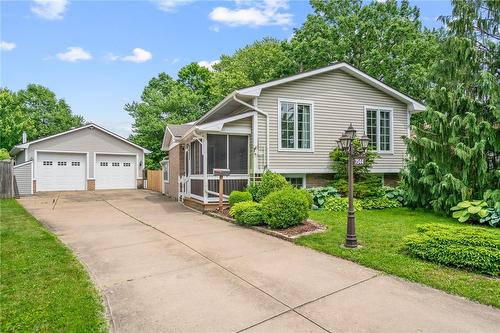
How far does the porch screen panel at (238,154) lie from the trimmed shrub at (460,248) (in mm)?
7353

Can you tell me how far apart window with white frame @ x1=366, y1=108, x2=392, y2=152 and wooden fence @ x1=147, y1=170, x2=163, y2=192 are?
13597 millimetres

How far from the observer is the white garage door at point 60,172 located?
68.9ft

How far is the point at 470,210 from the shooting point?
28.6 feet

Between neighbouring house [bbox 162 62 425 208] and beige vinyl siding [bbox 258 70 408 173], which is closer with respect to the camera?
neighbouring house [bbox 162 62 425 208]

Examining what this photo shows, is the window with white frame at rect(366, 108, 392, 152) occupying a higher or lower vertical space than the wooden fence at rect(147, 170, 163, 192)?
higher

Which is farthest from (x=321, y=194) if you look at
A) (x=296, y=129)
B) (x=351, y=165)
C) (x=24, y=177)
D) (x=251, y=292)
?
(x=24, y=177)

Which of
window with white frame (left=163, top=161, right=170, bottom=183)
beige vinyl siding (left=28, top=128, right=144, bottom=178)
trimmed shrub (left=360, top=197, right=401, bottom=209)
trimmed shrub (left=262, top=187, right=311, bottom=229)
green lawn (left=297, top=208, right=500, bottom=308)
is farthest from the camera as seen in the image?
beige vinyl siding (left=28, top=128, right=144, bottom=178)

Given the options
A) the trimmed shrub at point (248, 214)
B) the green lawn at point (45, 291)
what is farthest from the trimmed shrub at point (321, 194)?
→ the green lawn at point (45, 291)

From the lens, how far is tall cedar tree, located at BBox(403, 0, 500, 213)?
9.36 metres

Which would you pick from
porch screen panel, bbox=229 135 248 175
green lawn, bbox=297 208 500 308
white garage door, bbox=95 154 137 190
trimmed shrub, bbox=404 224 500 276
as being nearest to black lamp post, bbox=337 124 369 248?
green lawn, bbox=297 208 500 308

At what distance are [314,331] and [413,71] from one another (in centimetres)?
2317

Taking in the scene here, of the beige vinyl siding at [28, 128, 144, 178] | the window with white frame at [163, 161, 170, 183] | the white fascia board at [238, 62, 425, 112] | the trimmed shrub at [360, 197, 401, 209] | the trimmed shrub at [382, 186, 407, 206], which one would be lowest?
the trimmed shrub at [360, 197, 401, 209]

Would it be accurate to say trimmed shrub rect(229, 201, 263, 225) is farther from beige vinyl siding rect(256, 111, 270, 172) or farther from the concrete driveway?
beige vinyl siding rect(256, 111, 270, 172)

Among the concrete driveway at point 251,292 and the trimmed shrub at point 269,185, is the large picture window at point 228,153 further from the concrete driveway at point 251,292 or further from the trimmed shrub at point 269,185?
the concrete driveway at point 251,292
